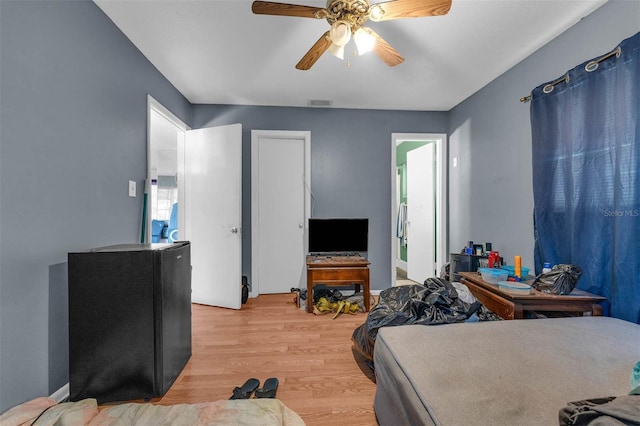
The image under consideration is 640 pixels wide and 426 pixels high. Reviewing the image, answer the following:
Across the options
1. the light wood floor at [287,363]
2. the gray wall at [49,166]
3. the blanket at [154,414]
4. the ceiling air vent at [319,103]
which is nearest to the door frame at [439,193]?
the ceiling air vent at [319,103]

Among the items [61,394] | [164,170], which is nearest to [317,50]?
[61,394]

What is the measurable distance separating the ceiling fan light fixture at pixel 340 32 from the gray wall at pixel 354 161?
2.02m

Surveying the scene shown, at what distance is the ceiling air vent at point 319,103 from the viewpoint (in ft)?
11.0

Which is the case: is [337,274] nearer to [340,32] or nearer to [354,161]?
[354,161]

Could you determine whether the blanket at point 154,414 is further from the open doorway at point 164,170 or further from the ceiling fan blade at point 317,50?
the ceiling fan blade at point 317,50

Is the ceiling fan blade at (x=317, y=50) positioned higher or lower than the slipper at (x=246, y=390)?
higher

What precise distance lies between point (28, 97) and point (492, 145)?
11.9ft

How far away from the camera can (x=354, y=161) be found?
12.0 ft

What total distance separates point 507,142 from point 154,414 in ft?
11.2

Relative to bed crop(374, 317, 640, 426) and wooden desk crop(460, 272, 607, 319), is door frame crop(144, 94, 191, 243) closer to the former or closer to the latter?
bed crop(374, 317, 640, 426)

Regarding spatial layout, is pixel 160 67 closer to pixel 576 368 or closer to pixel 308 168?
pixel 308 168

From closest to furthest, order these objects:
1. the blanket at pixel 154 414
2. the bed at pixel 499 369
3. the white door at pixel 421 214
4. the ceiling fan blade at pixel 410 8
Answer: the bed at pixel 499 369
the blanket at pixel 154 414
the ceiling fan blade at pixel 410 8
the white door at pixel 421 214

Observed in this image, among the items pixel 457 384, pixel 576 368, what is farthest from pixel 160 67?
pixel 576 368

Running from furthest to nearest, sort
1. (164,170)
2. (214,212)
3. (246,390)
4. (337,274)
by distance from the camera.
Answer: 1. (164,170)
2. (214,212)
3. (337,274)
4. (246,390)
